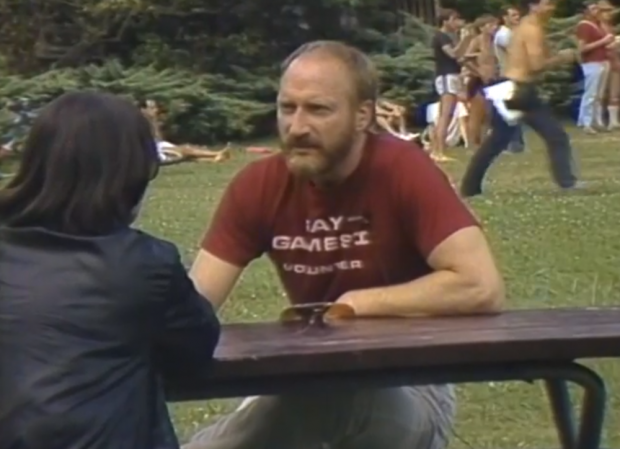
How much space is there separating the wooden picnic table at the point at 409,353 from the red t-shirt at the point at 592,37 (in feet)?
61.9

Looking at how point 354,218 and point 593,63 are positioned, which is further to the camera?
point 593,63

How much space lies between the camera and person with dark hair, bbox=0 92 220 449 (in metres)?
3.54

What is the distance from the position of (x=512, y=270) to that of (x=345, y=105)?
5015mm

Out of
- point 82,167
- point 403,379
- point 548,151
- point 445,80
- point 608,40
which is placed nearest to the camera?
point 82,167

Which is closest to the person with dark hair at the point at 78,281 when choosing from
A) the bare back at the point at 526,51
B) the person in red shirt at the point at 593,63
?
the bare back at the point at 526,51

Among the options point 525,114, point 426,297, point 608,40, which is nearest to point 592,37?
point 608,40

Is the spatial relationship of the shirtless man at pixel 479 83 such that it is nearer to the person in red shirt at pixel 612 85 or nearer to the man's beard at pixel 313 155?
the person in red shirt at pixel 612 85

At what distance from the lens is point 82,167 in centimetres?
352

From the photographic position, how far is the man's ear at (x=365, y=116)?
4465mm

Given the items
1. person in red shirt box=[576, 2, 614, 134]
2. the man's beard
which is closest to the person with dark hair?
the man's beard

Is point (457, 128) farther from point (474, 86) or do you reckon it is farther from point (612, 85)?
point (612, 85)

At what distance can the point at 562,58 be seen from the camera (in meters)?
19.2

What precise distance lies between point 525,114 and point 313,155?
9.57 m

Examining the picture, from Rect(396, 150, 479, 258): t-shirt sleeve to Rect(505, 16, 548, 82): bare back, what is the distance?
9.66 m
